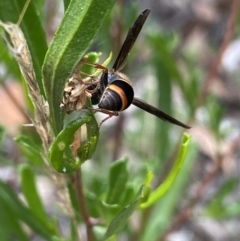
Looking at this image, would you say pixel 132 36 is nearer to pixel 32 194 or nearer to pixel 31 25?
pixel 31 25

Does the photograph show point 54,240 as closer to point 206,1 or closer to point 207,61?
point 207,61

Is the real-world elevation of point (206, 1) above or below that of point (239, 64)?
above

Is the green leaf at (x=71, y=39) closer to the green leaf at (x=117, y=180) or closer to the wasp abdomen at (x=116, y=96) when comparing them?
the wasp abdomen at (x=116, y=96)

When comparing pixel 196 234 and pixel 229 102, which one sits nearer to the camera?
pixel 196 234

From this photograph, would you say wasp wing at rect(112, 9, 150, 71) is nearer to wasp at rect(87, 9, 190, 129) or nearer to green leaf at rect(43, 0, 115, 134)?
wasp at rect(87, 9, 190, 129)

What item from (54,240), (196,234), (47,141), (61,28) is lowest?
(196,234)

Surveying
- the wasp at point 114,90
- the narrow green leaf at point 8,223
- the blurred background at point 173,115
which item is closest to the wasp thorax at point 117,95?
the wasp at point 114,90

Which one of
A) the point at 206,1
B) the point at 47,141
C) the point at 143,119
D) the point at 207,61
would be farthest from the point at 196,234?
the point at 47,141
